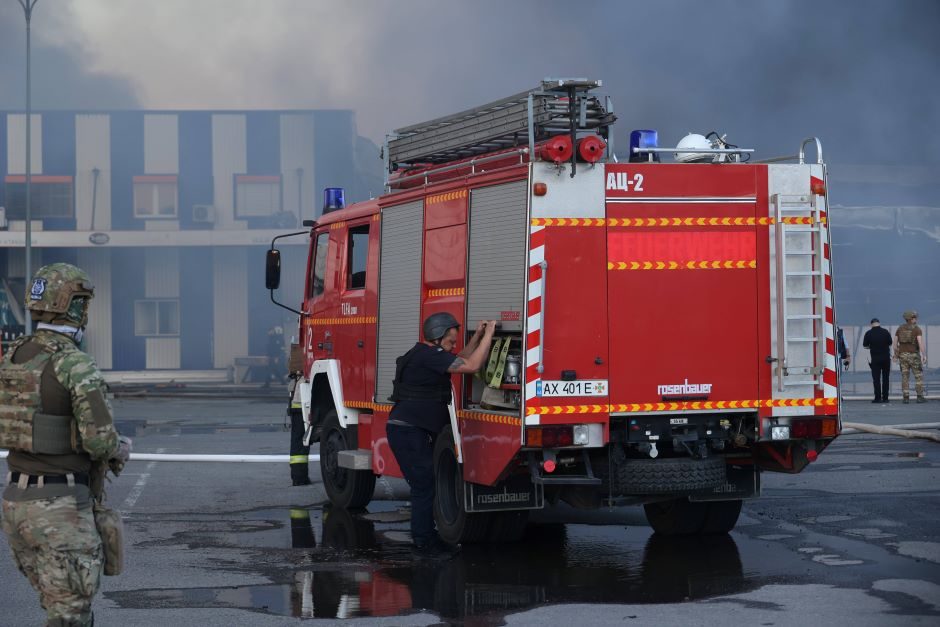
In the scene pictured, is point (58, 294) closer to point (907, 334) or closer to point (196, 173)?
point (907, 334)

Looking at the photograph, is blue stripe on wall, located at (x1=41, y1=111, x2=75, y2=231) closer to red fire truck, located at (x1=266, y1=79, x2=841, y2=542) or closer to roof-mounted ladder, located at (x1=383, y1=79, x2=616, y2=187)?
roof-mounted ladder, located at (x1=383, y1=79, x2=616, y2=187)

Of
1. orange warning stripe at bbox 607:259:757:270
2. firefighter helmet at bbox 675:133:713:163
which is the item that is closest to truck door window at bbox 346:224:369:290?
firefighter helmet at bbox 675:133:713:163

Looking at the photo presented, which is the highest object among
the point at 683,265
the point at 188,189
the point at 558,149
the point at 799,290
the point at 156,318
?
the point at 188,189

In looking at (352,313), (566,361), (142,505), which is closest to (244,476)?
(142,505)

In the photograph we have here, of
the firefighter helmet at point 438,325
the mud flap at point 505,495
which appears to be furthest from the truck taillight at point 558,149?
the mud flap at point 505,495

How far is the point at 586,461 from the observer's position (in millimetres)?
7438

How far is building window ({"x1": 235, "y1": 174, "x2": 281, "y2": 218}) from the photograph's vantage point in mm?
38438

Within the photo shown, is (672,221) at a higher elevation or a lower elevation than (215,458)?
higher

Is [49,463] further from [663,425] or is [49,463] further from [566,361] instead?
[663,425]

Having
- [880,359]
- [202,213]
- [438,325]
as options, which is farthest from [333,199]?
[202,213]

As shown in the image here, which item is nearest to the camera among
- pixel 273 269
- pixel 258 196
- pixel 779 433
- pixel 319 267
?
pixel 779 433

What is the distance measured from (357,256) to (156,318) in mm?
30677

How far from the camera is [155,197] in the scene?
38.6 meters

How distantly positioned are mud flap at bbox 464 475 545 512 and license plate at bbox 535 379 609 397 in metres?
0.78
